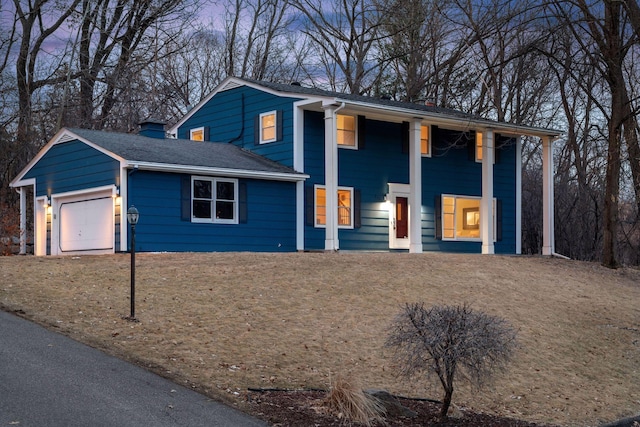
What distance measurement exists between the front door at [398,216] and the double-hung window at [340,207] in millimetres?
1487

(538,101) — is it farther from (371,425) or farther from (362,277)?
(371,425)

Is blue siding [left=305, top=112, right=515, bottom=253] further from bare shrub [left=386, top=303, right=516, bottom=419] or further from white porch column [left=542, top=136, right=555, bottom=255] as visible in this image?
bare shrub [left=386, top=303, right=516, bottom=419]

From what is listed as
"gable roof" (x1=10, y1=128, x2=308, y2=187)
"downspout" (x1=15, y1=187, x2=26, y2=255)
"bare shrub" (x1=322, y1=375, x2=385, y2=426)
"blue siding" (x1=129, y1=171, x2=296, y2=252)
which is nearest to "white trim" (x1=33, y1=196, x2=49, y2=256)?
"downspout" (x1=15, y1=187, x2=26, y2=255)

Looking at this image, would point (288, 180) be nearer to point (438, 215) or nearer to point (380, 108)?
point (380, 108)

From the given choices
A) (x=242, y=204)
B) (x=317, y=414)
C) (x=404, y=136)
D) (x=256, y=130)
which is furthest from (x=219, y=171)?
(x=317, y=414)

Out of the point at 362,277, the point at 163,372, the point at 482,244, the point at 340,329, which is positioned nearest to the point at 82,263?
the point at 362,277

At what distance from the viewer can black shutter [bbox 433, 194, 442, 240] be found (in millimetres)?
26453

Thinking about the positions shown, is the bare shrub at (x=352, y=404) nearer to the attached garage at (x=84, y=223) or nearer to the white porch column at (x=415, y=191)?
the attached garage at (x=84, y=223)

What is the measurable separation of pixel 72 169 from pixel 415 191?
9.40 meters

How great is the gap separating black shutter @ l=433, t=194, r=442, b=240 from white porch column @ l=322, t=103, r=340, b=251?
5172 millimetres

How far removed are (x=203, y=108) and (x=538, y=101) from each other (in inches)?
613

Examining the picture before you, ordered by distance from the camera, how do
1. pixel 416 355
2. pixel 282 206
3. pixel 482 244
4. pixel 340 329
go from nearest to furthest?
pixel 416 355, pixel 340 329, pixel 282 206, pixel 482 244

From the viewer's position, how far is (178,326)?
1217 cm

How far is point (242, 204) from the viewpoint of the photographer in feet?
72.9
